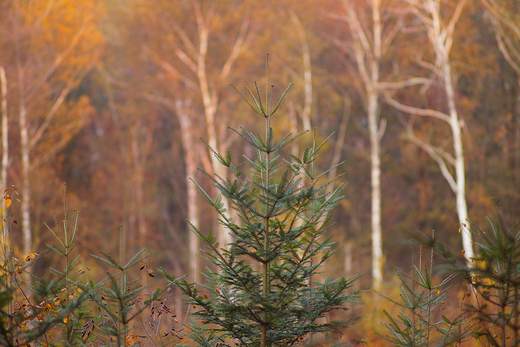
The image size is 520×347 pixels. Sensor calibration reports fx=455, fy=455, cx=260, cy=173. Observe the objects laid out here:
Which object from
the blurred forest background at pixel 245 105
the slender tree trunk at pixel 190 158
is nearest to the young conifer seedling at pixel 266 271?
the blurred forest background at pixel 245 105

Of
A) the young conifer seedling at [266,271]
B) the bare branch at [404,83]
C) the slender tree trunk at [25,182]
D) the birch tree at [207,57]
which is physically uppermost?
the birch tree at [207,57]

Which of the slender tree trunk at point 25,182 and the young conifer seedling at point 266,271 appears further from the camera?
the slender tree trunk at point 25,182

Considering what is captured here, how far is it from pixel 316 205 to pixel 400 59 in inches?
564

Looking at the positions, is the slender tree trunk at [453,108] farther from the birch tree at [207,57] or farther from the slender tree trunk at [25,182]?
the slender tree trunk at [25,182]

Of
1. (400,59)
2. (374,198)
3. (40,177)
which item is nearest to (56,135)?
(40,177)

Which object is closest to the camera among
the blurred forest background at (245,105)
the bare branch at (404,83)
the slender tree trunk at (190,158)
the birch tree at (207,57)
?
the bare branch at (404,83)

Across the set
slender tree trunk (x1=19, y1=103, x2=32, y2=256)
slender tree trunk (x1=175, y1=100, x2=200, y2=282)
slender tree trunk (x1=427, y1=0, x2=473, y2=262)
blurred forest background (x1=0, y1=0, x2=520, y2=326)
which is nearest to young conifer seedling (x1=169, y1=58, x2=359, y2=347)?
blurred forest background (x1=0, y1=0, x2=520, y2=326)

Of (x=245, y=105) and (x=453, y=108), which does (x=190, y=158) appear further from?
(x=453, y=108)

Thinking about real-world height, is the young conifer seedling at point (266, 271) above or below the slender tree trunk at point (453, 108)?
below

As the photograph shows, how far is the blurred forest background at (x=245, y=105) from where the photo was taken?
11242 millimetres

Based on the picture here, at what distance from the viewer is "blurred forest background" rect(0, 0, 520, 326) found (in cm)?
1124

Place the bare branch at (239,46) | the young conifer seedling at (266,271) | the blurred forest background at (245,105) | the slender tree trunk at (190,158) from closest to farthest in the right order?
the young conifer seedling at (266,271), the blurred forest background at (245,105), the bare branch at (239,46), the slender tree trunk at (190,158)

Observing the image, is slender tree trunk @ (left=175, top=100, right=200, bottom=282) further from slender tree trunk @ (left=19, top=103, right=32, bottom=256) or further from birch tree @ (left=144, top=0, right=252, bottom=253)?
slender tree trunk @ (left=19, top=103, right=32, bottom=256)

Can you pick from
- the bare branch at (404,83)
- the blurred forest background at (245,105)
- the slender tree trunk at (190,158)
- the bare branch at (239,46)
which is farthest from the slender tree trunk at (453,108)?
the slender tree trunk at (190,158)
